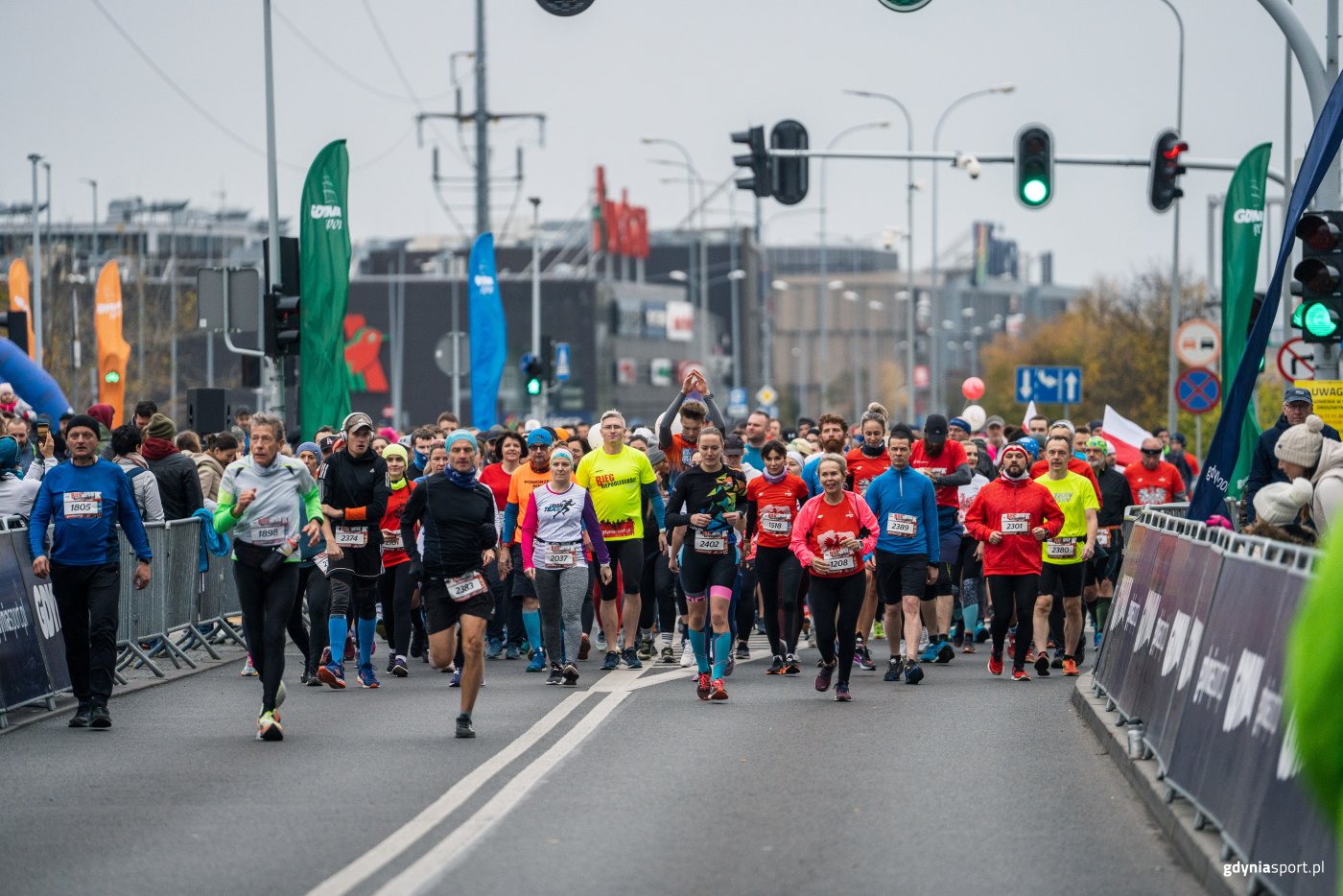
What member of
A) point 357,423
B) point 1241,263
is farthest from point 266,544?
point 1241,263

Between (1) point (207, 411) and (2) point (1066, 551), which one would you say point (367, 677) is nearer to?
(2) point (1066, 551)

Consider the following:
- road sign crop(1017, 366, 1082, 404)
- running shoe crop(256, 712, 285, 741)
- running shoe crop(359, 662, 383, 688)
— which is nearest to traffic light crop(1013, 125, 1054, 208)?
running shoe crop(359, 662, 383, 688)

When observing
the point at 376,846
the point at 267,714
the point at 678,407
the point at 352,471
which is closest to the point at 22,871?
the point at 376,846

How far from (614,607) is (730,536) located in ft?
6.17

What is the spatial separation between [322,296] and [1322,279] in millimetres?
12472

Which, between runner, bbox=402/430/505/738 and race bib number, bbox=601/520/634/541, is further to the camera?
race bib number, bbox=601/520/634/541

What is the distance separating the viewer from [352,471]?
588 inches

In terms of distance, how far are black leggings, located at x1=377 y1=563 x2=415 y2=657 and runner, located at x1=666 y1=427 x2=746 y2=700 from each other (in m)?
2.23

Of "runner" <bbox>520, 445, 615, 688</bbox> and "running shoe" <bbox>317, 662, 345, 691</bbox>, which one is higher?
"runner" <bbox>520, 445, 615, 688</bbox>

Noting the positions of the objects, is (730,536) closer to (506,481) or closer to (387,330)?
(506,481)

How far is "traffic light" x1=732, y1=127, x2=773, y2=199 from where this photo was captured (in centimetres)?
2291

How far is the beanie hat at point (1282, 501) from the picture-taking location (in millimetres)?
9688

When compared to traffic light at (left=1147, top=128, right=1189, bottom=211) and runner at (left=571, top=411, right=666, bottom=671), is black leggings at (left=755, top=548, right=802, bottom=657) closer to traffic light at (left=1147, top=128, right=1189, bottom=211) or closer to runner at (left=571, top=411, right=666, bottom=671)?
runner at (left=571, top=411, right=666, bottom=671)

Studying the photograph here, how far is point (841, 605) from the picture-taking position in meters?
14.0
